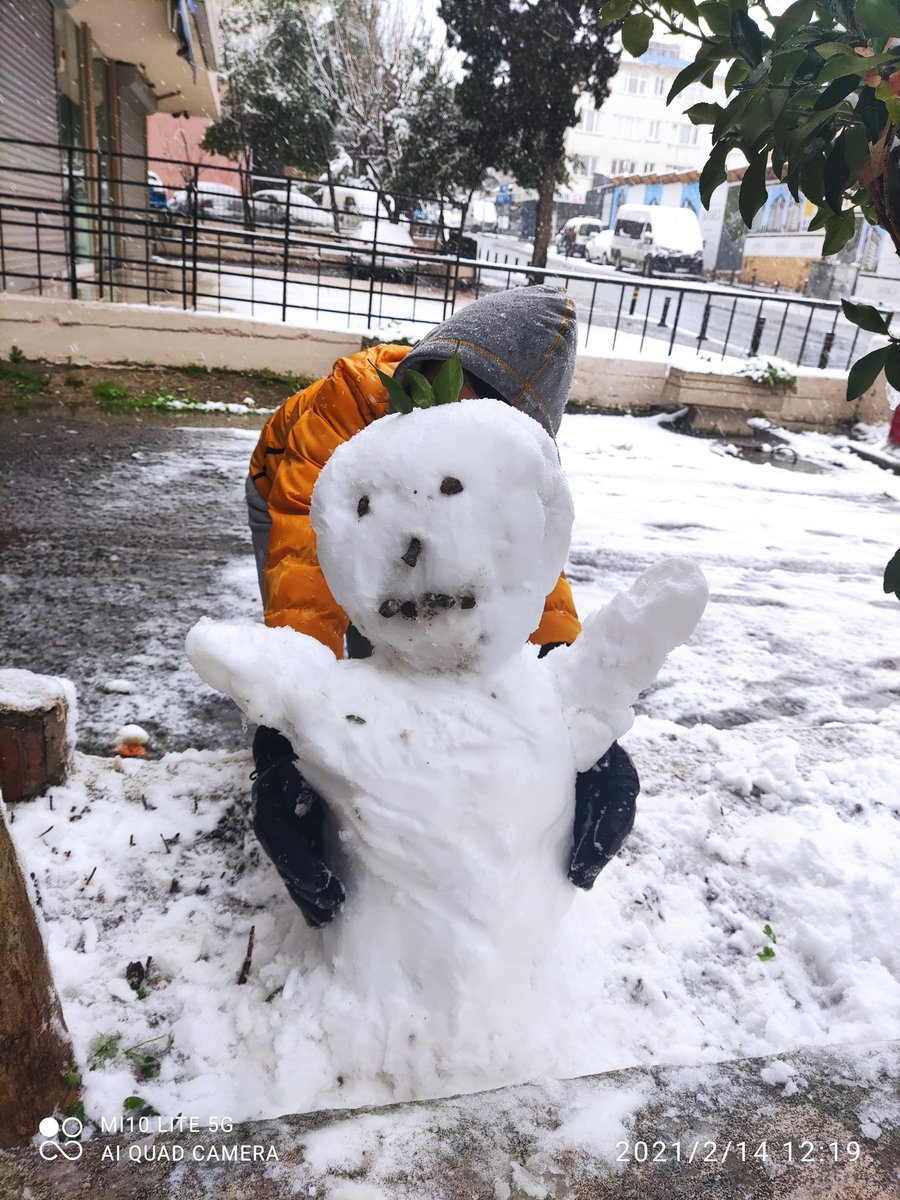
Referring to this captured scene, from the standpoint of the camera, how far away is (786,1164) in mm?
1291

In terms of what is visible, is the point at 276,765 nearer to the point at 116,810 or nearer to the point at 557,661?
the point at 557,661

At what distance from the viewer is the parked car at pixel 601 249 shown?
1342 inches

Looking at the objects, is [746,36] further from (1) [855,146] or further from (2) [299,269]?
(2) [299,269]

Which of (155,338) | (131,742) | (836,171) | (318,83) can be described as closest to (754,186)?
(836,171)

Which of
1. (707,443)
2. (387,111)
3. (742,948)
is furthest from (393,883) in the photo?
(387,111)

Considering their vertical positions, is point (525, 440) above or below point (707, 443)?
above

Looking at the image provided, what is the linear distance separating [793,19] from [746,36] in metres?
0.08

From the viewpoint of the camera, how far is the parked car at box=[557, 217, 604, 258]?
37.8 m

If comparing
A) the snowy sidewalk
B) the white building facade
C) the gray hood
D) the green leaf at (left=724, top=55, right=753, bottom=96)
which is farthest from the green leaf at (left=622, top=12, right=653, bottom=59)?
the white building facade

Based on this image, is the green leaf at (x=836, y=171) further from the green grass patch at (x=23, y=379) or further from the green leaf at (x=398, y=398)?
the green grass patch at (x=23, y=379)

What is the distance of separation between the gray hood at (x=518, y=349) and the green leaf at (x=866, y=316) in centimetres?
72

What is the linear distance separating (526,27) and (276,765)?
60.3 ft
